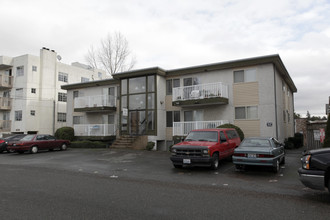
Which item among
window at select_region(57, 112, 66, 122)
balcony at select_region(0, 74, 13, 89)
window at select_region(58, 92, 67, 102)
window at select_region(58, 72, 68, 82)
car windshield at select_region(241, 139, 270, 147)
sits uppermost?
window at select_region(58, 72, 68, 82)

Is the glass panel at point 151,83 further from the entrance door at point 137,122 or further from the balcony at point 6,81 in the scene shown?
the balcony at point 6,81

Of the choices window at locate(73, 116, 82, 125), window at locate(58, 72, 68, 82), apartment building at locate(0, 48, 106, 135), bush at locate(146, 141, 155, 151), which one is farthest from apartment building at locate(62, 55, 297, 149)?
window at locate(58, 72, 68, 82)

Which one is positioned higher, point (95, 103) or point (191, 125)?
point (95, 103)

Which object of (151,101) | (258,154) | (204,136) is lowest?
(258,154)

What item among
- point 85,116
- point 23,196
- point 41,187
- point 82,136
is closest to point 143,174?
point 41,187

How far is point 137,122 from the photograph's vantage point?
21969 millimetres

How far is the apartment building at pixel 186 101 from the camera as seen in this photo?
1780 cm

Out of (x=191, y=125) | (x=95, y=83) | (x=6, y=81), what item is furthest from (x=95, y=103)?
(x=6, y=81)

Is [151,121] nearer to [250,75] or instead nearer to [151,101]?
[151,101]

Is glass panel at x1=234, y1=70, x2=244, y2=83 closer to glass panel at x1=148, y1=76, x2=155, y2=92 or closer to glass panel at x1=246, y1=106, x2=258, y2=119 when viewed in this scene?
glass panel at x1=246, y1=106, x2=258, y2=119

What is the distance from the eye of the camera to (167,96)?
21.8m

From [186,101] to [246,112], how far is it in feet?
14.3

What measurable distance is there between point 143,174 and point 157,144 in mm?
11077

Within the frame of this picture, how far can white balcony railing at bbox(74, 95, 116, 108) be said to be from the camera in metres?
23.5
